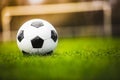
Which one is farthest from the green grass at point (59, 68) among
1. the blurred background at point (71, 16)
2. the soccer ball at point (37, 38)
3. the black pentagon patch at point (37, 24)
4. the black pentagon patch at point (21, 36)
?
the blurred background at point (71, 16)

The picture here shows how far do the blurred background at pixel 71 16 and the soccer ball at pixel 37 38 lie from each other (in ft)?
22.1

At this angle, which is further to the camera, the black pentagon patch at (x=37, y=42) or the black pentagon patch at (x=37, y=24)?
the black pentagon patch at (x=37, y=24)

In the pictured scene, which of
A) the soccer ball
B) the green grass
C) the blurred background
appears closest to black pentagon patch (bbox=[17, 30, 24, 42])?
the soccer ball

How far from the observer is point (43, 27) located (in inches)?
219

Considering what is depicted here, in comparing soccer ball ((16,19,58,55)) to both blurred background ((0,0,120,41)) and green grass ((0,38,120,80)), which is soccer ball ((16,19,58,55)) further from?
blurred background ((0,0,120,41))

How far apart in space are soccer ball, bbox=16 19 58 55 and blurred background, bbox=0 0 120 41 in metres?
6.75

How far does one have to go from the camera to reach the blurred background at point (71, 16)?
509 inches

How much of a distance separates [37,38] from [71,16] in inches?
333

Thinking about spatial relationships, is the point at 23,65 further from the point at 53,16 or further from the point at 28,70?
the point at 53,16

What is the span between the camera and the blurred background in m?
12.9

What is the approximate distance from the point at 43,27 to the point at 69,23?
8.36m

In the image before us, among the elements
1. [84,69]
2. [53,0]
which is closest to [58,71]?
[84,69]

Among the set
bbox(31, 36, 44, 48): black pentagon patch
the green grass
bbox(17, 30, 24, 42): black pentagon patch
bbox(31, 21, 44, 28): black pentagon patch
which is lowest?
the green grass

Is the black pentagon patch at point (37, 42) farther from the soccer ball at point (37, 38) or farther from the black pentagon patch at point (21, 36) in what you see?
the black pentagon patch at point (21, 36)
